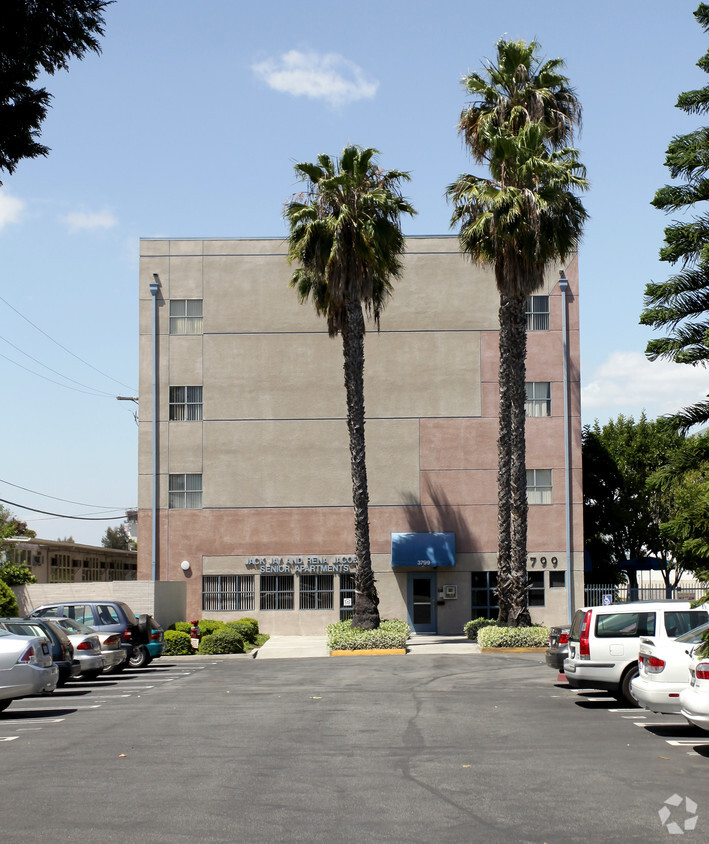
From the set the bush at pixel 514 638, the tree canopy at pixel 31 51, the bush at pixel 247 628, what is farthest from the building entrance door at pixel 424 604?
the tree canopy at pixel 31 51

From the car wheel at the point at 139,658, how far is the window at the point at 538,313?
67.5ft

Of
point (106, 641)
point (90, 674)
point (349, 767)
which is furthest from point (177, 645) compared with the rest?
point (349, 767)

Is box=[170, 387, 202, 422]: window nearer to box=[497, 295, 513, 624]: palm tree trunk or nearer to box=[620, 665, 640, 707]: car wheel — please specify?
box=[497, 295, 513, 624]: palm tree trunk

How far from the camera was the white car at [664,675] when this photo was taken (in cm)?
1397

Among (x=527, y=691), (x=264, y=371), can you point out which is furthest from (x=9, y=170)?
(x=264, y=371)

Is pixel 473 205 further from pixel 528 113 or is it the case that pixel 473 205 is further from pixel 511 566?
pixel 511 566

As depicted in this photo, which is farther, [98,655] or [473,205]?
[473,205]

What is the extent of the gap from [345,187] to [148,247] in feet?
35.4

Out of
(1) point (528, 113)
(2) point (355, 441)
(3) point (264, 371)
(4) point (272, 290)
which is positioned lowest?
(2) point (355, 441)

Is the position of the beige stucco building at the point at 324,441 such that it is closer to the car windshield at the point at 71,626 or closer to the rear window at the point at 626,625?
the car windshield at the point at 71,626

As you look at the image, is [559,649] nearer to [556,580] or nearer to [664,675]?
[664,675]

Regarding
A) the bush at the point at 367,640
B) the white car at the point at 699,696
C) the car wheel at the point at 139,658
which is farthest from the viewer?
the bush at the point at 367,640

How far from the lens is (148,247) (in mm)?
41531

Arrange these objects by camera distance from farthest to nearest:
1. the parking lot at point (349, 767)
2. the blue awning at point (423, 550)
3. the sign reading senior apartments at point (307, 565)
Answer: the sign reading senior apartments at point (307, 565) < the blue awning at point (423, 550) < the parking lot at point (349, 767)
